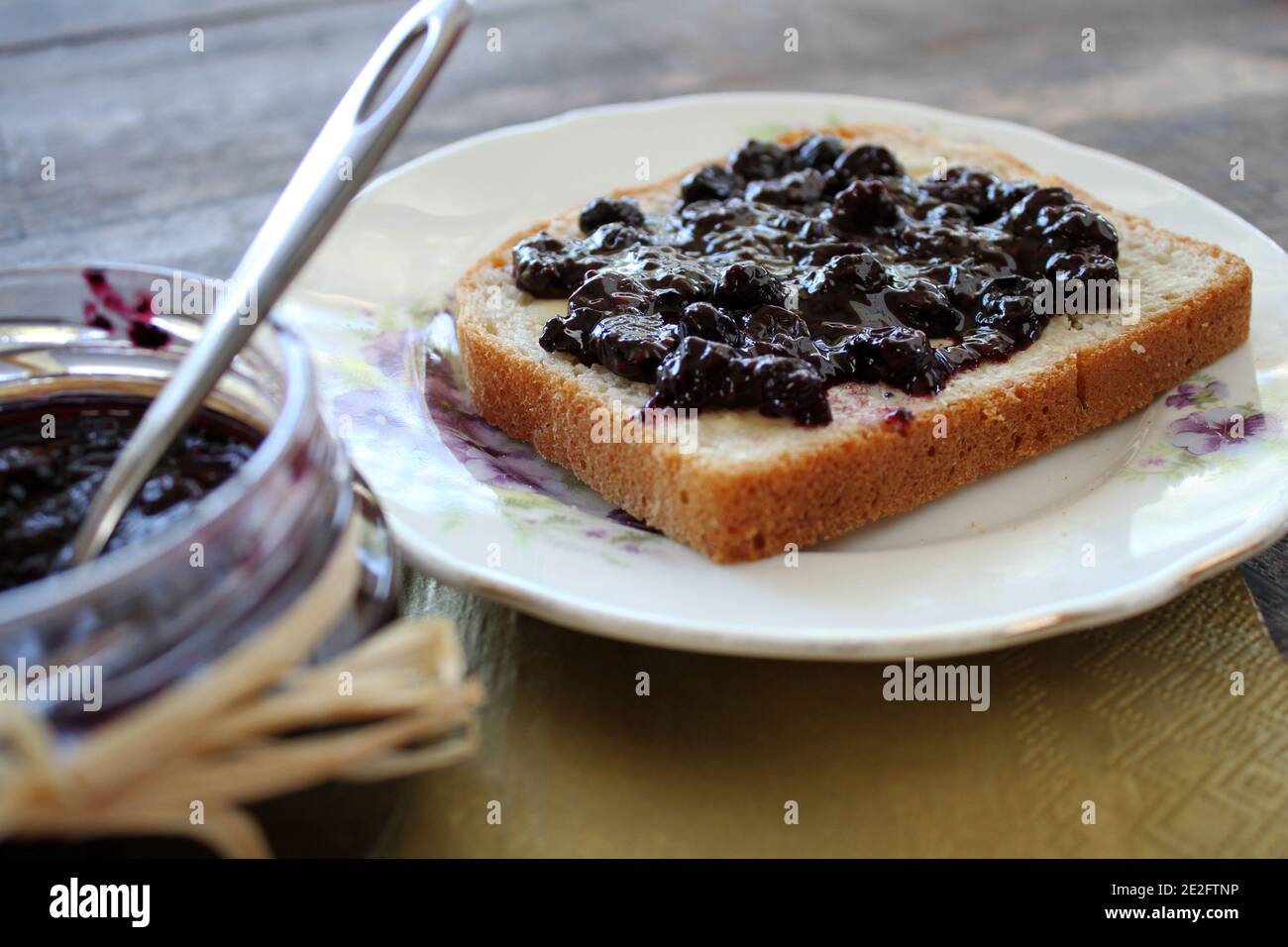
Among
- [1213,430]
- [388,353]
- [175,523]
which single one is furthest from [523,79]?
[175,523]

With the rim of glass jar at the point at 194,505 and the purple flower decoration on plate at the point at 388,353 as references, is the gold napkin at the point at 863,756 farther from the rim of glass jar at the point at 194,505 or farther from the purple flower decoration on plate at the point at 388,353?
the purple flower decoration on plate at the point at 388,353

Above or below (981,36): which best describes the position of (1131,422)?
below

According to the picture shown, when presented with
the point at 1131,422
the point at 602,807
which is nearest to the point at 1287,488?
the point at 1131,422

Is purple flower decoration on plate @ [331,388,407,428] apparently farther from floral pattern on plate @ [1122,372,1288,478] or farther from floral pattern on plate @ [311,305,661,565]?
floral pattern on plate @ [1122,372,1288,478]

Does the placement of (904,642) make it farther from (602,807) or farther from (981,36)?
(981,36)

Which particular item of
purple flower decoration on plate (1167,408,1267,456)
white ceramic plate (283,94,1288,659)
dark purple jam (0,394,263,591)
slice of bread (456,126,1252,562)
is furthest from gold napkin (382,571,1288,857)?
dark purple jam (0,394,263,591)

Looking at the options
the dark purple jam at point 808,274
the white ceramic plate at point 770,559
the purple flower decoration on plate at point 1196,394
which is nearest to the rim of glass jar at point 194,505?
the white ceramic plate at point 770,559

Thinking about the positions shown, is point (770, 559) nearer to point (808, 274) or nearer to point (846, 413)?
point (846, 413)
